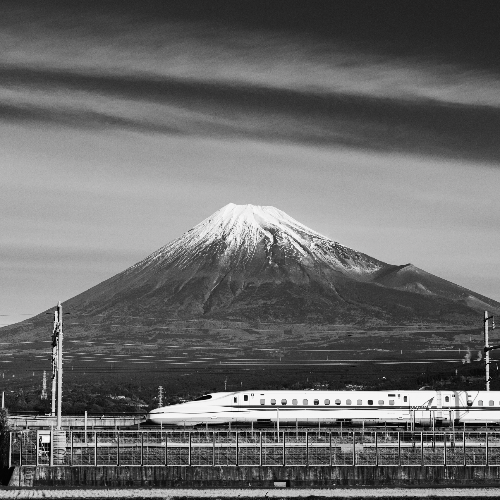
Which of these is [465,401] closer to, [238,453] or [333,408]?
[333,408]

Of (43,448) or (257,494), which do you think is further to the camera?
(43,448)

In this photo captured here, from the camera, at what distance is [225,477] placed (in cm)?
5759

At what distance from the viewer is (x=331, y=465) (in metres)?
58.7

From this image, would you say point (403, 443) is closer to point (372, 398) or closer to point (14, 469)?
point (14, 469)

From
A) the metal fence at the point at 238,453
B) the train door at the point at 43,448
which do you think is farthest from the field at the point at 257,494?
the train door at the point at 43,448

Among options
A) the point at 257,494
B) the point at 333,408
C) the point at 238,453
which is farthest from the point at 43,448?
the point at 333,408

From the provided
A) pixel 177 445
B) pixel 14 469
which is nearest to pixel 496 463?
pixel 177 445

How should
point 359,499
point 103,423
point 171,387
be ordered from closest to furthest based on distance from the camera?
point 359,499, point 103,423, point 171,387

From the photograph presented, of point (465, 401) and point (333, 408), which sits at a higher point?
point (465, 401)

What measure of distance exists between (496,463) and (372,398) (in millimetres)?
37759

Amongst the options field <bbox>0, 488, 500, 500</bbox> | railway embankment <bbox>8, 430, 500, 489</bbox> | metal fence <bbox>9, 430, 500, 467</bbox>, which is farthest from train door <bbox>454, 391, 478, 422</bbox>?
field <bbox>0, 488, 500, 500</bbox>

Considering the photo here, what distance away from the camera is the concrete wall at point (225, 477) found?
5753 cm

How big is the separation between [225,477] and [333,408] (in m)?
40.7

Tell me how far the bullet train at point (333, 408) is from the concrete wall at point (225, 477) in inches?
1365
